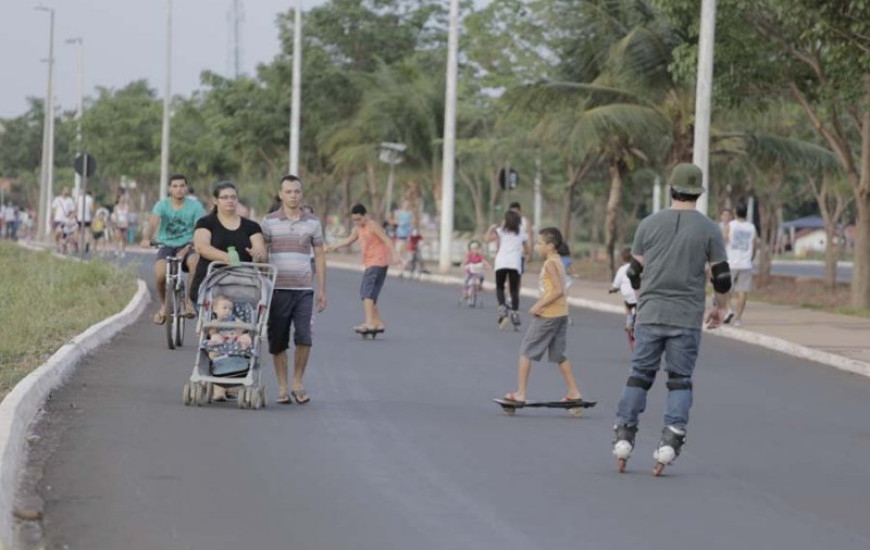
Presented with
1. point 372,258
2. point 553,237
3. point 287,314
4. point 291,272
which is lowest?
point 287,314

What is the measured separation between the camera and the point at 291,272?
1497 centimetres

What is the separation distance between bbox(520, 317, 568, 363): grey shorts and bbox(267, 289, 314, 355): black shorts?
5.73 ft

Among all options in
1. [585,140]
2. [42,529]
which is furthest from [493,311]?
[42,529]

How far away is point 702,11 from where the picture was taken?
102ft

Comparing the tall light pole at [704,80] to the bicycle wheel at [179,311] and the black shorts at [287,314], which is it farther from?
the black shorts at [287,314]

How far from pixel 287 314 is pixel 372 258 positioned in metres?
9.11

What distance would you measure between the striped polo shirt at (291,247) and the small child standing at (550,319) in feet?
5.94

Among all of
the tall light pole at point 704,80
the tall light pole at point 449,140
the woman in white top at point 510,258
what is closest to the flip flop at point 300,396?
the woman in white top at point 510,258

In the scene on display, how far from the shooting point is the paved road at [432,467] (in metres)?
9.38

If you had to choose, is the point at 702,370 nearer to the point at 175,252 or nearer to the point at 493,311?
the point at 175,252

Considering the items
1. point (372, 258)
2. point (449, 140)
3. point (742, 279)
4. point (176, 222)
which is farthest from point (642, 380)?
point (449, 140)

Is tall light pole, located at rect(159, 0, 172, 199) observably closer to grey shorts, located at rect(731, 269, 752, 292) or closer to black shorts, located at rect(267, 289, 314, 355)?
grey shorts, located at rect(731, 269, 752, 292)

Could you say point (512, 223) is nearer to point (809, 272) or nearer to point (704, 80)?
point (704, 80)

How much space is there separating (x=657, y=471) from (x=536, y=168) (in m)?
51.9
